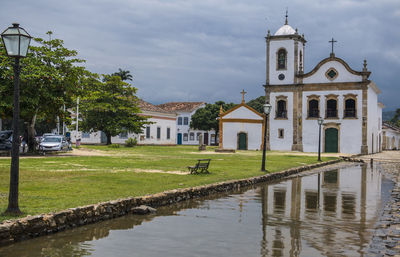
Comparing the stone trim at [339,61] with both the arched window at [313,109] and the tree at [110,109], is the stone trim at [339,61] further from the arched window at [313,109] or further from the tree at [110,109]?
the tree at [110,109]

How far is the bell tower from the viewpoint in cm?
4859

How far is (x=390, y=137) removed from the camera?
78.8 metres

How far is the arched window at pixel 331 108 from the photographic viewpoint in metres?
47.2

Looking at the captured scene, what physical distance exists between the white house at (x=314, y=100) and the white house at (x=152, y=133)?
1522 cm

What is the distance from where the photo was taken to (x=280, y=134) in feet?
161

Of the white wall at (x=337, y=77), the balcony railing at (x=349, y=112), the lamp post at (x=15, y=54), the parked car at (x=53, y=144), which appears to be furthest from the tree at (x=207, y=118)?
the lamp post at (x=15, y=54)

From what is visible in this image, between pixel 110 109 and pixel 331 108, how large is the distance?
21.8m

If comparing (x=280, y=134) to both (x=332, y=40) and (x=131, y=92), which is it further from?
(x=131, y=92)

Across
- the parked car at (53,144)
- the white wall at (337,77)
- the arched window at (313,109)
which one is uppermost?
the white wall at (337,77)

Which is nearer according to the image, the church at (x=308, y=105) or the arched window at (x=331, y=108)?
the church at (x=308, y=105)

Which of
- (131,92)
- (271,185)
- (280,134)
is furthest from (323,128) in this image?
(271,185)

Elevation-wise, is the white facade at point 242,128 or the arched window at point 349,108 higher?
the arched window at point 349,108

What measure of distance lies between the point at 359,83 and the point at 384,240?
40516 mm

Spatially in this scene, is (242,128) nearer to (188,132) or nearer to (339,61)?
(339,61)
